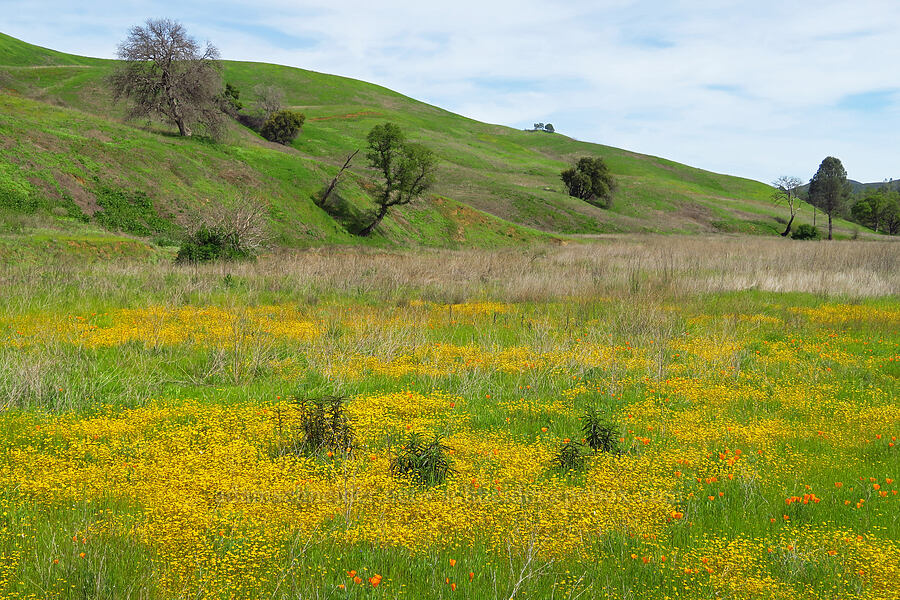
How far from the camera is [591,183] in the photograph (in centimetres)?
8150

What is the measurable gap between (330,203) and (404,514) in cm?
3973

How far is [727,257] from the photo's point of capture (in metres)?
28.9

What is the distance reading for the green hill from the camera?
3108cm

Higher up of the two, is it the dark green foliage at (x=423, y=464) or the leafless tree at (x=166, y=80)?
the leafless tree at (x=166, y=80)

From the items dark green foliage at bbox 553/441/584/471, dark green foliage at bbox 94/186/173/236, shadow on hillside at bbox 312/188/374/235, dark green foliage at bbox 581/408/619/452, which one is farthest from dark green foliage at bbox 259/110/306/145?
dark green foliage at bbox 553/441/584/471

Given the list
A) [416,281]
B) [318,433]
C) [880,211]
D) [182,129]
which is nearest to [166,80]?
[182,129]

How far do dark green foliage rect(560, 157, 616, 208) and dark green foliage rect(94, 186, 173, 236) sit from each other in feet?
203

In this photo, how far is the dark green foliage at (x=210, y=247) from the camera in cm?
2367

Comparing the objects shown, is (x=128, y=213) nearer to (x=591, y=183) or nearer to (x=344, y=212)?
(x=344, y=212)

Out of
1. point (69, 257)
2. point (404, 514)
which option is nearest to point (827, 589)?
point (404, 514)

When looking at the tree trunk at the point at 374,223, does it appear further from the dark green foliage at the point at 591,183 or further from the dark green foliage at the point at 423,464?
the dark green foliage at the point at 591,183

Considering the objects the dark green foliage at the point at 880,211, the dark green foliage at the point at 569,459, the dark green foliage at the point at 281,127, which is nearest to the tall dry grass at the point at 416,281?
the dark green foliage at the point at 569,459

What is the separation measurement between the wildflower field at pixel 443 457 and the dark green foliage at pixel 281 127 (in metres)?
62.5

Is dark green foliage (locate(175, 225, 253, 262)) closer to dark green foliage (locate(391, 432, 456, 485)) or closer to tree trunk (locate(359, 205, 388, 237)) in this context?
tree trunk (locate(359, 205, 388, 237))
